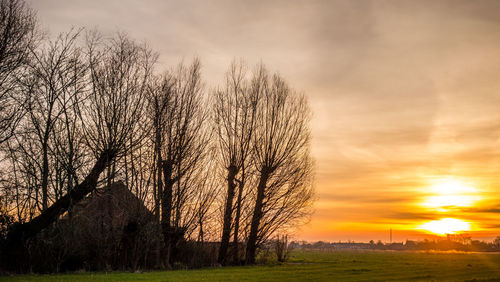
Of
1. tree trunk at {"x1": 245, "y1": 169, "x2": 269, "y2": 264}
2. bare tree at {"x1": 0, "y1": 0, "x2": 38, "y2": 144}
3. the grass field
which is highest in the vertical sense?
bare tree at {"x1": 0, "y1": 0, "x2": 38, "y2": 144}

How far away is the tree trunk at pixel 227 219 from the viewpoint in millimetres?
34656

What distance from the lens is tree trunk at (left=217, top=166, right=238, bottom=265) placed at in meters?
34.7

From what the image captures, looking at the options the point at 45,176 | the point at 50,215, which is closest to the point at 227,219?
the point at 45,176

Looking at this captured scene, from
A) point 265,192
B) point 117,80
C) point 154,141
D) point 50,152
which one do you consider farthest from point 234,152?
point 50,152

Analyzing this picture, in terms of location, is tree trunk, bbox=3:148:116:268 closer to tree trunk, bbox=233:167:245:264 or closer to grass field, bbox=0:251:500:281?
grass field, bbox=0:251:500:281

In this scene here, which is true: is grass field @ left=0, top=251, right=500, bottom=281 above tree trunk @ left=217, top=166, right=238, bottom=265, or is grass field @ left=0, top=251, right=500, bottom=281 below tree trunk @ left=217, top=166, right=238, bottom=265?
below

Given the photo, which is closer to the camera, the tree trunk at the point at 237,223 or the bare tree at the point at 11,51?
the bare tree at the point at 11,51

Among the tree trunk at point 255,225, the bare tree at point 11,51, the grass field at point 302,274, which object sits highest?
the bare tree at point 11,51

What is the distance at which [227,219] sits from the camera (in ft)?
116

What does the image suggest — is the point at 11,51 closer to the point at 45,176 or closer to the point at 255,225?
the point at 45,176

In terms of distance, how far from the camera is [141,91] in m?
28.8

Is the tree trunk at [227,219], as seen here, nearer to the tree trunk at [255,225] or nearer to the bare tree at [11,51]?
→ the tree trunk at [255,225]

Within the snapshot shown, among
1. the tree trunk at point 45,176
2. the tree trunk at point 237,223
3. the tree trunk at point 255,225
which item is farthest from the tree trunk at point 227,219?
the tree trunk at point 45,176

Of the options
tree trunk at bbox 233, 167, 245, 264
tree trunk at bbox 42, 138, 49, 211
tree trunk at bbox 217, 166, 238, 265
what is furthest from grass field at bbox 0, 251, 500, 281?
tree trunk at bbox 42, 138, 49, 211
